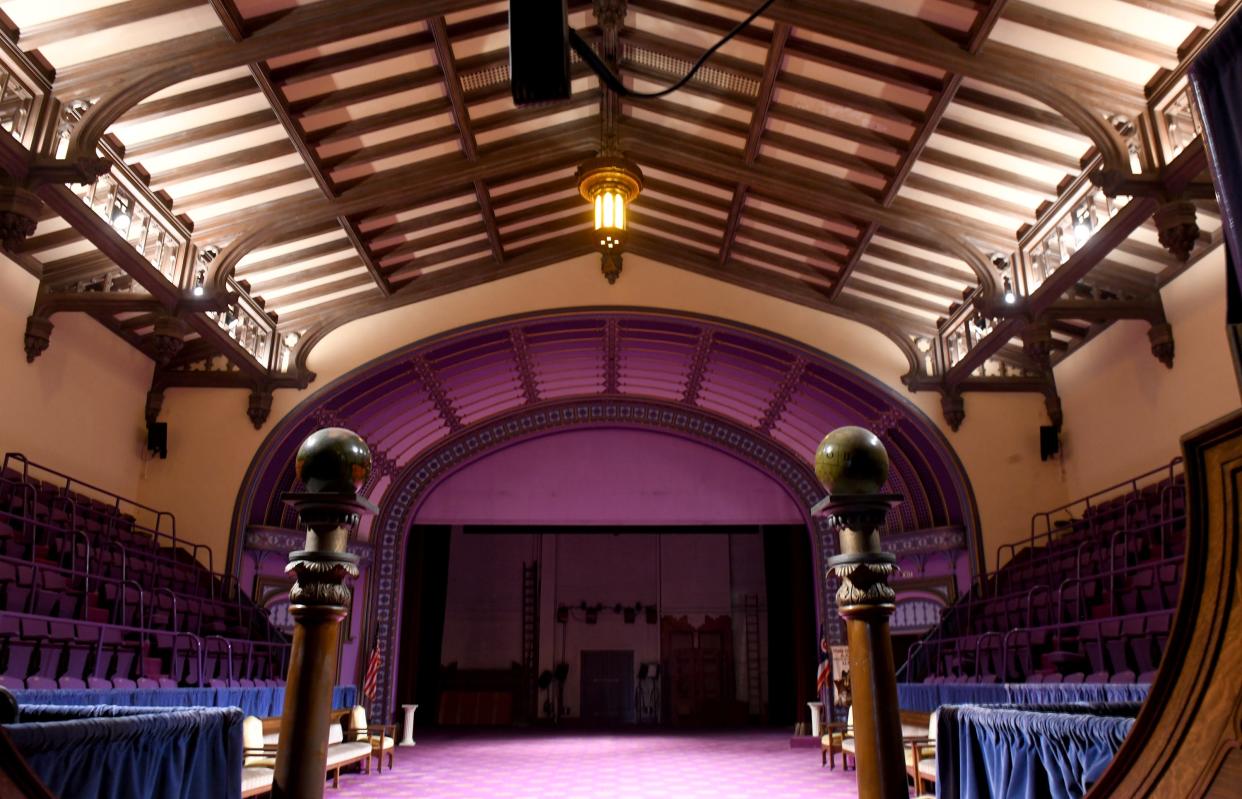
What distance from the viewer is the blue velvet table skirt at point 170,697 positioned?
15.2 feet

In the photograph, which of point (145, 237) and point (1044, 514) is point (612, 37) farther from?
point (1044, 514)

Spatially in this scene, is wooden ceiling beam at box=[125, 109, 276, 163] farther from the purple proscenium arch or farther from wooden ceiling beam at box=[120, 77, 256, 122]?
the purple proscenium arch

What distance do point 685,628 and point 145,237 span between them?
1182cm

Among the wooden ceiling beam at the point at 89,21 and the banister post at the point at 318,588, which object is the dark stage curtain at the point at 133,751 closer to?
the banister post at the point at 318,588

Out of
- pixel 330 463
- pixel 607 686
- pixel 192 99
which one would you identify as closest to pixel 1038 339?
pixel 330 463

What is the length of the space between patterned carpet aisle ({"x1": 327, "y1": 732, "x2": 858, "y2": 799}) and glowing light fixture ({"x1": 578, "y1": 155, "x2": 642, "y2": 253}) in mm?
3946

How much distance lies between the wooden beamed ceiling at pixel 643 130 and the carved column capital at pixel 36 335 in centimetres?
43

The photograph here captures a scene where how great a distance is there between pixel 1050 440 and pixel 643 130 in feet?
19.2

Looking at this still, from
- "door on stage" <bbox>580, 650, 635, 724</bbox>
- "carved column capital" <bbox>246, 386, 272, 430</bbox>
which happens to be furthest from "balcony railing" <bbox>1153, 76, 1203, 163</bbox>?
"door on stage" <bbox>580, 650, 635, 724</bbox>

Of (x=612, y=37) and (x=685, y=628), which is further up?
(x=612, y=37)

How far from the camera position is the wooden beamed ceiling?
6082mm

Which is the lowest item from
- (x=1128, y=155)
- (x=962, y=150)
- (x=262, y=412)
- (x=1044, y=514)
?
(x=1044, y=514)

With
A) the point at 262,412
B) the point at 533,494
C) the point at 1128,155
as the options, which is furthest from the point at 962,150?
the point at 262,412

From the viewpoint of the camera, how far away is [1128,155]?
6.00 m
